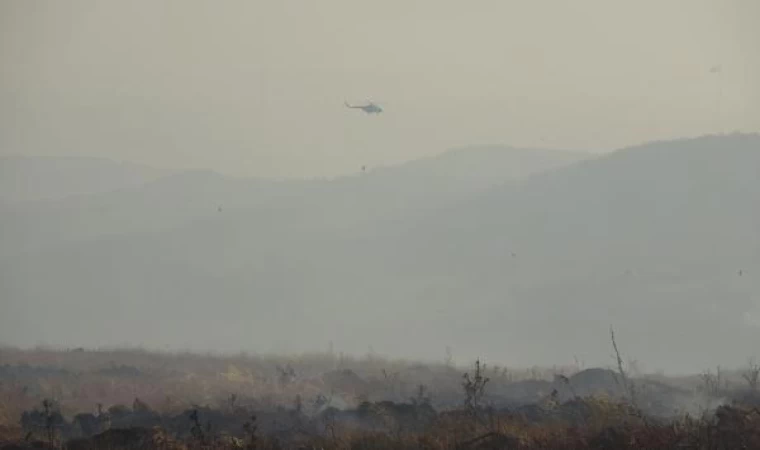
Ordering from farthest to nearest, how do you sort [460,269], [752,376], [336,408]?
[460,269]
[752,376]
[336,408]

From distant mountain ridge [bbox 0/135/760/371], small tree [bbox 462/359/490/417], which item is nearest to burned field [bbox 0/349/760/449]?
A: small tree [bbox 462/359/490/417]

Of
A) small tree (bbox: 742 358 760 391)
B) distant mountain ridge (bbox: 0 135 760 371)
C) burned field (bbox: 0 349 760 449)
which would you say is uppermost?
distant mountain ridge (bbox: 0 135 760 371)

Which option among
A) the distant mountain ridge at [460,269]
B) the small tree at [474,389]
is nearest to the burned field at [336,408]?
the small tree at [474,389]

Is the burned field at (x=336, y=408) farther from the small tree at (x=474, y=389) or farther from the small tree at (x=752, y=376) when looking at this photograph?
the small tree at (x=752, y=376)

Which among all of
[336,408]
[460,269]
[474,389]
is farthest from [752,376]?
[460,269]

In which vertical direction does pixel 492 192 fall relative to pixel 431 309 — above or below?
above

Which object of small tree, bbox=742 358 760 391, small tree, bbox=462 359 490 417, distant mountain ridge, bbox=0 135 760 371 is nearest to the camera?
small tree, bbox=462 359 490 417

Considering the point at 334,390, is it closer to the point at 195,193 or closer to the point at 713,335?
the point at 713,335

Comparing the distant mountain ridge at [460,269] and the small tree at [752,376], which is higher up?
the distant mountain ridge at [460,269]

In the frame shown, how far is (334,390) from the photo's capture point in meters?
18.2

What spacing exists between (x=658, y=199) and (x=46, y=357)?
57628 millimetres

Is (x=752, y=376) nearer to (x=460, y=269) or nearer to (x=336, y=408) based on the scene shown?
(x=336, y=408)

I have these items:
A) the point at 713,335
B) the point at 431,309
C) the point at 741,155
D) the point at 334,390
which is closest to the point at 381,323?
the point at 431,309

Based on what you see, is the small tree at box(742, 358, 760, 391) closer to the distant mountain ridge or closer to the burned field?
the burned field
